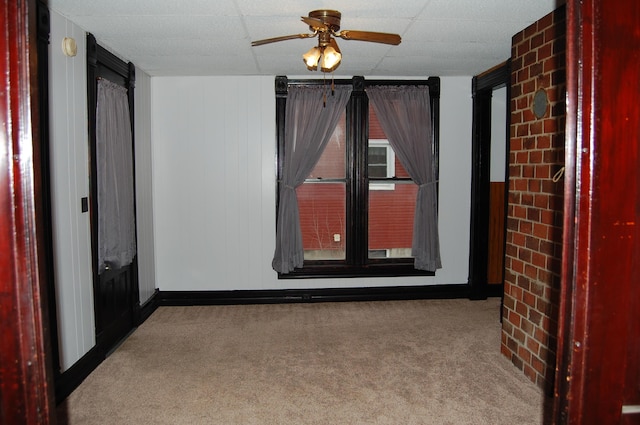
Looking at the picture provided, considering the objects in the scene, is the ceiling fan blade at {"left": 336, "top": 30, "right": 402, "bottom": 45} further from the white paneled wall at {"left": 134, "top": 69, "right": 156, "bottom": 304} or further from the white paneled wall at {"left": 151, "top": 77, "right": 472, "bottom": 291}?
the white paneled wall at {"left": 134, "top": 69, "right": 156, "bottom": 304}

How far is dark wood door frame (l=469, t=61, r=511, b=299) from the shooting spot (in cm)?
513

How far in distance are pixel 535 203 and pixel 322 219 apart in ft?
8.26

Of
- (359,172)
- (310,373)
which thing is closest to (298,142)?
(359,172)

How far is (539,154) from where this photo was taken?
10.1ft

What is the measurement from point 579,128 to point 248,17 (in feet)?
9.01

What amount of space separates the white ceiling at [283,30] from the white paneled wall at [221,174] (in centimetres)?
36

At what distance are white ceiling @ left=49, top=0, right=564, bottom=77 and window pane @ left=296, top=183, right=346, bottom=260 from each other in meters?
1.29

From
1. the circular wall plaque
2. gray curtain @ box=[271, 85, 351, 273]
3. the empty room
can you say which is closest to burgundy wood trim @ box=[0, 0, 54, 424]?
the empty room

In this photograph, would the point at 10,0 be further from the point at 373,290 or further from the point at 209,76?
the point at 373,290

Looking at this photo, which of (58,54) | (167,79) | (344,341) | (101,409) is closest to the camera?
(101,409)

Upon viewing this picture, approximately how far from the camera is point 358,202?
515 cm

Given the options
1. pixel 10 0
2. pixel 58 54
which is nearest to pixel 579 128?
pixel 10 0

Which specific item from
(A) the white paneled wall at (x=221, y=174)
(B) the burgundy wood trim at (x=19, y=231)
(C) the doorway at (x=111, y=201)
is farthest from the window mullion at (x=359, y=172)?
(B) the burgundy wood trim at (x=19, y=231)

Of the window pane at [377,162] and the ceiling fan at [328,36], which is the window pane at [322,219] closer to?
the window pane at [377,162]
